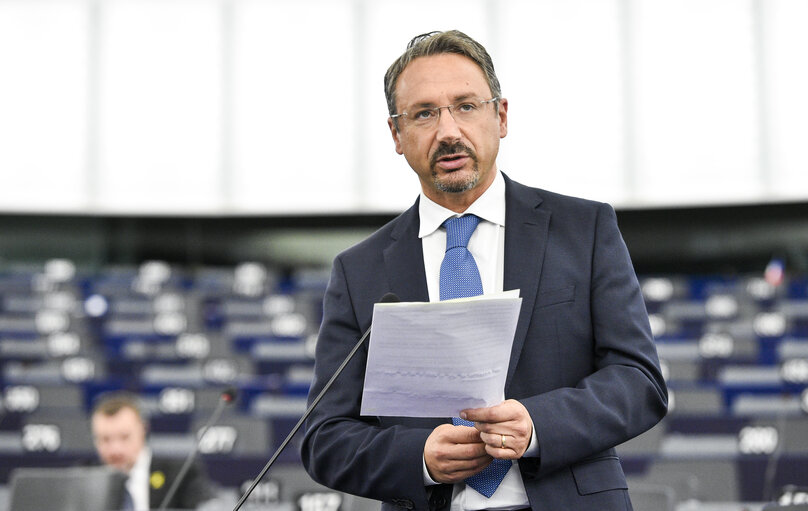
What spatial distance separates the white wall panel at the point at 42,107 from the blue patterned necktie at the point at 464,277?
1374 centimetres

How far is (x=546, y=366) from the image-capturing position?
1735mm

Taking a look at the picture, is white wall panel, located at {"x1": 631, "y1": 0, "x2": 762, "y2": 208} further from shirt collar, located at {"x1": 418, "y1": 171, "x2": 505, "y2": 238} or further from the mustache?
the mustache

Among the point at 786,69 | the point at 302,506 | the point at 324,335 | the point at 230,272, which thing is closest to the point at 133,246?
the point at 230,272

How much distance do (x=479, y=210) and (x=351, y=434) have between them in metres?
0.47

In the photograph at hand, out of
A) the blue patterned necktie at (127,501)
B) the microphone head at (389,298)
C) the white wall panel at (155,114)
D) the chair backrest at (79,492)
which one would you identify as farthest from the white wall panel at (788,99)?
the microphone head at (389,298)

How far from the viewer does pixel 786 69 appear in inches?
551

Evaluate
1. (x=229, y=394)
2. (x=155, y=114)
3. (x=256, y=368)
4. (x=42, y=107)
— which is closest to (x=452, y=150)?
(x=229, y=394)

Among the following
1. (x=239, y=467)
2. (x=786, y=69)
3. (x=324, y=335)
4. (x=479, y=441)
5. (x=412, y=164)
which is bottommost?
(x=239, y=467)

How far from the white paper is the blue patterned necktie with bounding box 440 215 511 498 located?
0.16 metres

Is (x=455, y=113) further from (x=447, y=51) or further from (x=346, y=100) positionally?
(x=346, y=100)

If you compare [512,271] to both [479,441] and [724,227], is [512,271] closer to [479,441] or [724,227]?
[479,441]

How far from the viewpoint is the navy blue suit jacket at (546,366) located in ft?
5.42

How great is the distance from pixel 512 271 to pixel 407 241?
23cm

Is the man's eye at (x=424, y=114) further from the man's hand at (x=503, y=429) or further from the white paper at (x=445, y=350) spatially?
the man's hand at (x=503, y=429)
